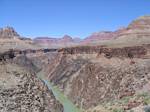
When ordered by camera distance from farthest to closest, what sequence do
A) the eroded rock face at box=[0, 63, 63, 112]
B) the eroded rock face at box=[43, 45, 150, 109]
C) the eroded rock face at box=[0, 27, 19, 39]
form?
the eroded rock face at box=[0, 27, 19, 39]
the eroded rock face at box=[43, 45, 150, 109]
the eroded rock face at box=[0, 63, 63, 112]

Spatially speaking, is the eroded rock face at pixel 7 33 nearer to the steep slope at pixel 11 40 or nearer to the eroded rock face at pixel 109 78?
the steep slope at pixel 11 40

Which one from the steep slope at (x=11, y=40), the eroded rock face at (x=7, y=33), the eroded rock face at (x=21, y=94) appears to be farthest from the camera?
the eroded rock face at (x=7, y=33)

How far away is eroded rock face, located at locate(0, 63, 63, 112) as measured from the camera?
85.3 ft

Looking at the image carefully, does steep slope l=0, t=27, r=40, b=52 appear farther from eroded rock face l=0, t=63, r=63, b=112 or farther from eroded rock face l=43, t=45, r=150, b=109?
eroded rock face l=0, t=63, r=63, b=112

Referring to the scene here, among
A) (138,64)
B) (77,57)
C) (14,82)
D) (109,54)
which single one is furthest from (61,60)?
(14,82)

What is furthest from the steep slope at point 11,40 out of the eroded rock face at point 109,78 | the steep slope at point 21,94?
the steep slope at point 21,94

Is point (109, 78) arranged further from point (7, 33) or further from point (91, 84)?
point (7, 33)

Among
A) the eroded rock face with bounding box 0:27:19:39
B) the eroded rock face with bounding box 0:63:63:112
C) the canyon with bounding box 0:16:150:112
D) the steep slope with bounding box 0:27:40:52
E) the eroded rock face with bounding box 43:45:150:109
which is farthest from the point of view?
the eroded rock face with bounding box 0:27:19:39

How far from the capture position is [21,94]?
27938 millimetres

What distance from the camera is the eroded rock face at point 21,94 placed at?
26.0 meters

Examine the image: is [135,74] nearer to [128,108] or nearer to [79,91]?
[79,91]

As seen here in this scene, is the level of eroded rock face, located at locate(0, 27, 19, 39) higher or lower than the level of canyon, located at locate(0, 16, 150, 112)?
higher

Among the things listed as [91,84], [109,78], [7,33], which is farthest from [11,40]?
[109,78]

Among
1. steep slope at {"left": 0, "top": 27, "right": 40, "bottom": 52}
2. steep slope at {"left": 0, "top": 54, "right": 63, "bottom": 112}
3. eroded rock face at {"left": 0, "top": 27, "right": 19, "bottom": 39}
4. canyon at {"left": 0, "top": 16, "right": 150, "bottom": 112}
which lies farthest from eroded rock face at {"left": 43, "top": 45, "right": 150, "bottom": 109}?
eroded rock face at {"left": 0, "top": 27, "right": 19, "bottom": 39}
